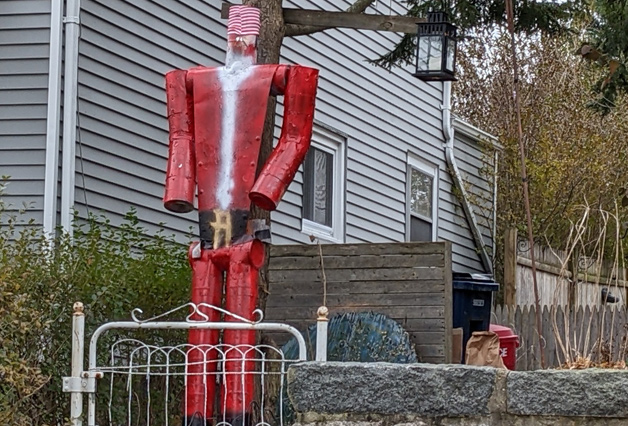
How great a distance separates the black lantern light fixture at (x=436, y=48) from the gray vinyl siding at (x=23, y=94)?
10.1 ft

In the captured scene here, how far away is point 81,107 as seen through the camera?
944 cm

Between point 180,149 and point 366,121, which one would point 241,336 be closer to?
point 180,149

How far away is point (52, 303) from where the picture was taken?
21.9 ft

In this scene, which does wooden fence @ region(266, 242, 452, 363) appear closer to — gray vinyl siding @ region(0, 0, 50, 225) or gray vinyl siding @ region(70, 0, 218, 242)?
gray vinyl siding @ region(70, 0, 218, 242)

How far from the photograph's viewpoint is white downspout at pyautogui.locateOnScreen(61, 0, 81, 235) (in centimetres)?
902

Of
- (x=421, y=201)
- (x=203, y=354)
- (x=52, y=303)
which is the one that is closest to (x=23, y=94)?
(x=52, y=303)

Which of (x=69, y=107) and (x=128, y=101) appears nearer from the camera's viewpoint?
(x=69, y=107)

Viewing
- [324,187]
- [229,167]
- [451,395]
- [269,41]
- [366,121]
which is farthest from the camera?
[366,121]

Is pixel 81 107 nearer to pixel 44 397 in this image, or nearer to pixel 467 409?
pixel 44 397

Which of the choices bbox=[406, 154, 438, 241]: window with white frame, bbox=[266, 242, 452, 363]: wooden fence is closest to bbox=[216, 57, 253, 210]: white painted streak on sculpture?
bbox=[266, 242, 452, 363]: wooden fence

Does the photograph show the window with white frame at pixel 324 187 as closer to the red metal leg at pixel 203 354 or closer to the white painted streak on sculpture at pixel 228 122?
the white painted streak on sculpture at pixel 228 122

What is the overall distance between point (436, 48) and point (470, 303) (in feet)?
9.05

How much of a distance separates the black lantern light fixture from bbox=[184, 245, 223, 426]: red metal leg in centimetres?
232

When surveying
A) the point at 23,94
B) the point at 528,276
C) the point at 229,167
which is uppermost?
the point at 23,94
